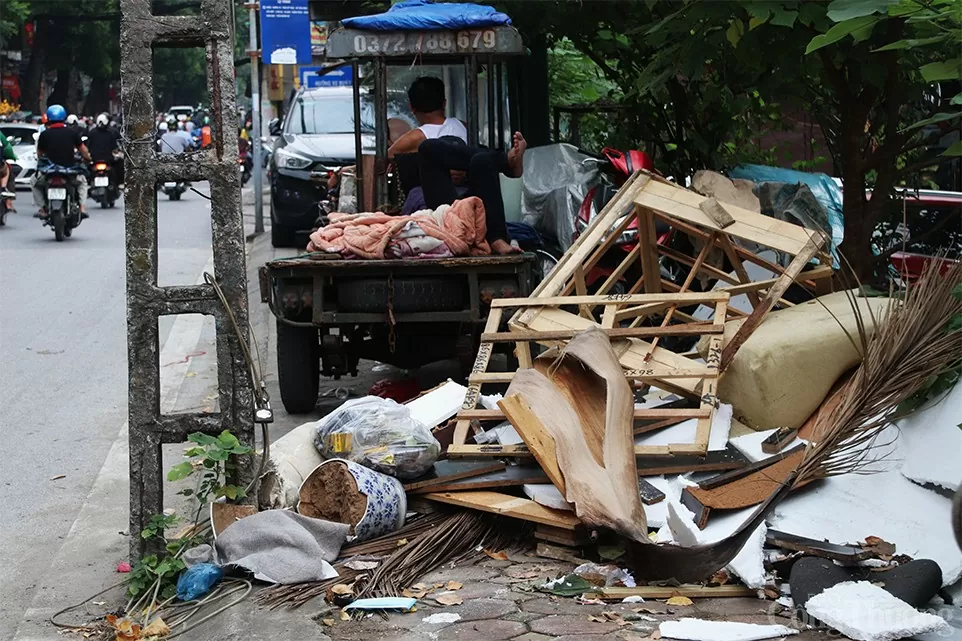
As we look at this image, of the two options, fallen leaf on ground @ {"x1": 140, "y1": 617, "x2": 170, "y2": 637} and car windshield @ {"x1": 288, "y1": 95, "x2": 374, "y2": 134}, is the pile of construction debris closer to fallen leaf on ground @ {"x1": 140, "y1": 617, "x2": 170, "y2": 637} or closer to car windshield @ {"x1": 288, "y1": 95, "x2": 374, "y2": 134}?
fallen leaf on ground @ {"x1": 140, "y1": 617, "x2": 170, "y2": 637}

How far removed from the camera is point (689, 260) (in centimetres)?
748

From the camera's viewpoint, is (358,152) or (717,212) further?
(358,152)

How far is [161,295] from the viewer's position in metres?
4.76

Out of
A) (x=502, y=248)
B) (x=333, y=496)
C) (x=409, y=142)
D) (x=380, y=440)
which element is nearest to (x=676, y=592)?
(x=333, y=496)

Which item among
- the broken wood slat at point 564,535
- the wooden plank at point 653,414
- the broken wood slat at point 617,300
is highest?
the broken wood slat at point 617,300

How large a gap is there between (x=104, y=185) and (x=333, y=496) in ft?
64.0

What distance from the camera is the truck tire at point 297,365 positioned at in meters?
7.39

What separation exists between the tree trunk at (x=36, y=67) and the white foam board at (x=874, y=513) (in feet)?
162

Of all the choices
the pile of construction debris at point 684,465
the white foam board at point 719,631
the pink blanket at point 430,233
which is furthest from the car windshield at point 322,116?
the white foam board at point 719,631

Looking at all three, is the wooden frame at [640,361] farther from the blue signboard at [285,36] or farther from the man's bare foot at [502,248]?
the blue signboard at [285,36]

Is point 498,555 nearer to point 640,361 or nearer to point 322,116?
point 640,361

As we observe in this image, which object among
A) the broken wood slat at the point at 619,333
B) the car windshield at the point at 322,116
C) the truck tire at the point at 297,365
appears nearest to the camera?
the broken wood slat at the point at 619,333

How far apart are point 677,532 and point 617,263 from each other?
4215 millimetres

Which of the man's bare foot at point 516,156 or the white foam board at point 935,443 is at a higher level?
the man's bare foot at point 516,156
